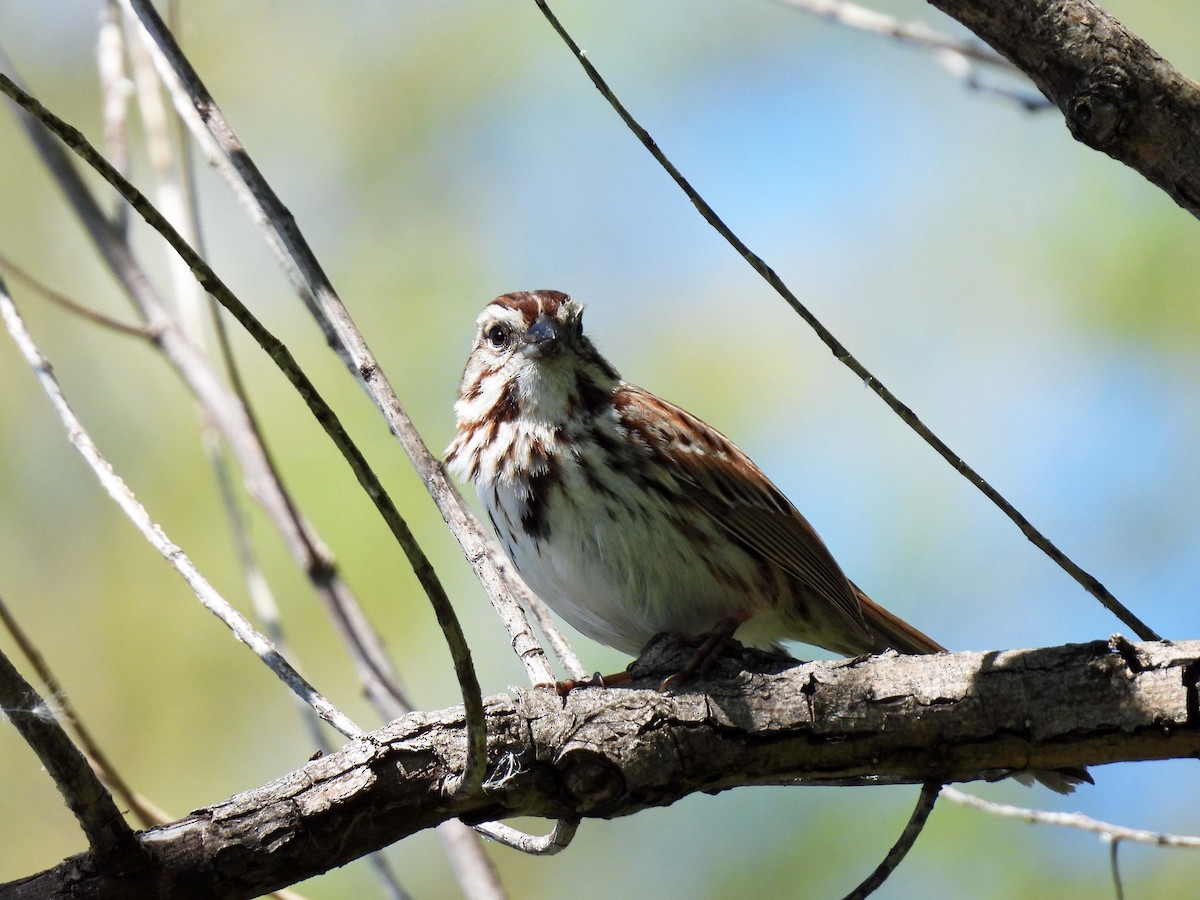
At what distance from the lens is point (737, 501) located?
4.30m

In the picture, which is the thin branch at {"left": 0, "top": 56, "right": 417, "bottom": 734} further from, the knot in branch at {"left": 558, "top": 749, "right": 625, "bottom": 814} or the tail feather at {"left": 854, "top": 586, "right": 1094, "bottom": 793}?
the tail feather at {"left": 854, "top": 586, "right": 1094, "bottom": 793}

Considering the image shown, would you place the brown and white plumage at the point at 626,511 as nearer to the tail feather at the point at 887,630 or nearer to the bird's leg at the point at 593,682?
the tail feather at the point at 887,630

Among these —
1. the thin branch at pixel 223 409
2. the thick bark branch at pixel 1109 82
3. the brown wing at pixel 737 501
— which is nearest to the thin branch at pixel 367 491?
the thin branch at pixel 223 409

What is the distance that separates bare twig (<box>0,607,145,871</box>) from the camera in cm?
196

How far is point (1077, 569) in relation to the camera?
2.45 meters

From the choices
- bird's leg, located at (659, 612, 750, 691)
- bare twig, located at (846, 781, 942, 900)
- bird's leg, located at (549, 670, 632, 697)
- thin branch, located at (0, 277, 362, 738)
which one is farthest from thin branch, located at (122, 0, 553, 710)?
bare twig, located at (846, 781, 942, 900)

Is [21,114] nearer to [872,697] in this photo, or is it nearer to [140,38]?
[140,38]

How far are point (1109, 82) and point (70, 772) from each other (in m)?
2.12

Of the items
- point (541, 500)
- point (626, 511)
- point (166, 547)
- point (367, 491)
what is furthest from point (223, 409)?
point (367, 491)

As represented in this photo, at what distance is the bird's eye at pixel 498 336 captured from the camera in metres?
4.54

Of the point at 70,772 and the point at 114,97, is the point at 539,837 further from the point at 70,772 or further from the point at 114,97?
the point at 114,97

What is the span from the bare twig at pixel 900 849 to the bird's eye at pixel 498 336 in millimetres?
2384

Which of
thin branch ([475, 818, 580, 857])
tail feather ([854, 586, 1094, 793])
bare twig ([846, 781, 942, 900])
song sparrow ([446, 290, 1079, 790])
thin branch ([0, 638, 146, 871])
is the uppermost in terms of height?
song sparrow ([446, 290, 1079, 790])

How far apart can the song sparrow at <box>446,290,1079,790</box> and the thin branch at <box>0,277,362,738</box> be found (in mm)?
1374
